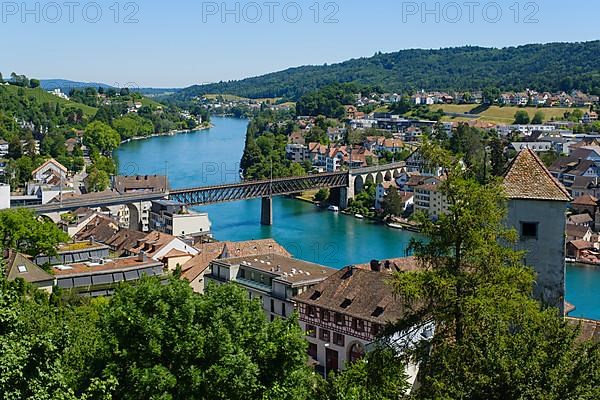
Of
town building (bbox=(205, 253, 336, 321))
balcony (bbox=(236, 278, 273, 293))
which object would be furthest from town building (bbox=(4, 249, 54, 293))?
balcony (bbox=(236, 278, 273, 293))

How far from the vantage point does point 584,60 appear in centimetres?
10900

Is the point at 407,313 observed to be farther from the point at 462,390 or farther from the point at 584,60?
the point at 584,60

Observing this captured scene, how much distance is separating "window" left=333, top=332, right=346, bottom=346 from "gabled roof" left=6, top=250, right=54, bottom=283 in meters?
5.94

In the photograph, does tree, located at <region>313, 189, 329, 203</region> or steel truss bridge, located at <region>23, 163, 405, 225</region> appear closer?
steel truss bridge, located at <region>23, 163, 405, 225</region>

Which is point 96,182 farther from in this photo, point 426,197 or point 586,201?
point 586,201

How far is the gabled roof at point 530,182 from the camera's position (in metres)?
6.85

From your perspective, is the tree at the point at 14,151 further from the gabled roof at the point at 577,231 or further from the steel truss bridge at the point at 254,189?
the gabled roof at the point at 577,231

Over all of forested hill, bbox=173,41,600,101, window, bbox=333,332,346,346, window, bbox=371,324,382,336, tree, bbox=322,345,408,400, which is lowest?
window, bbox=333,332,346,346

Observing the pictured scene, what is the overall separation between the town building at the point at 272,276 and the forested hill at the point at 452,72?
6776 centimetres

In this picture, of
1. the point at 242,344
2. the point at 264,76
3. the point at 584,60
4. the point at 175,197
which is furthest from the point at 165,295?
the point at 264,76

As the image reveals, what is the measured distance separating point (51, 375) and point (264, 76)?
556ft

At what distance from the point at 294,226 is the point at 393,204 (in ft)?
15.5

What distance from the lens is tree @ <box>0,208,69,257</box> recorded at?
18.1m

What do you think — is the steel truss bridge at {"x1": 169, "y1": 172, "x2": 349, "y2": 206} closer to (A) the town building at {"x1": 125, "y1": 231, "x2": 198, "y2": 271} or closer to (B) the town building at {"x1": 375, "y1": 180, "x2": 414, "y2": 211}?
(B) the town building at {"x1": 375, "y1": 180, "x2": 414, "y2": 211}
